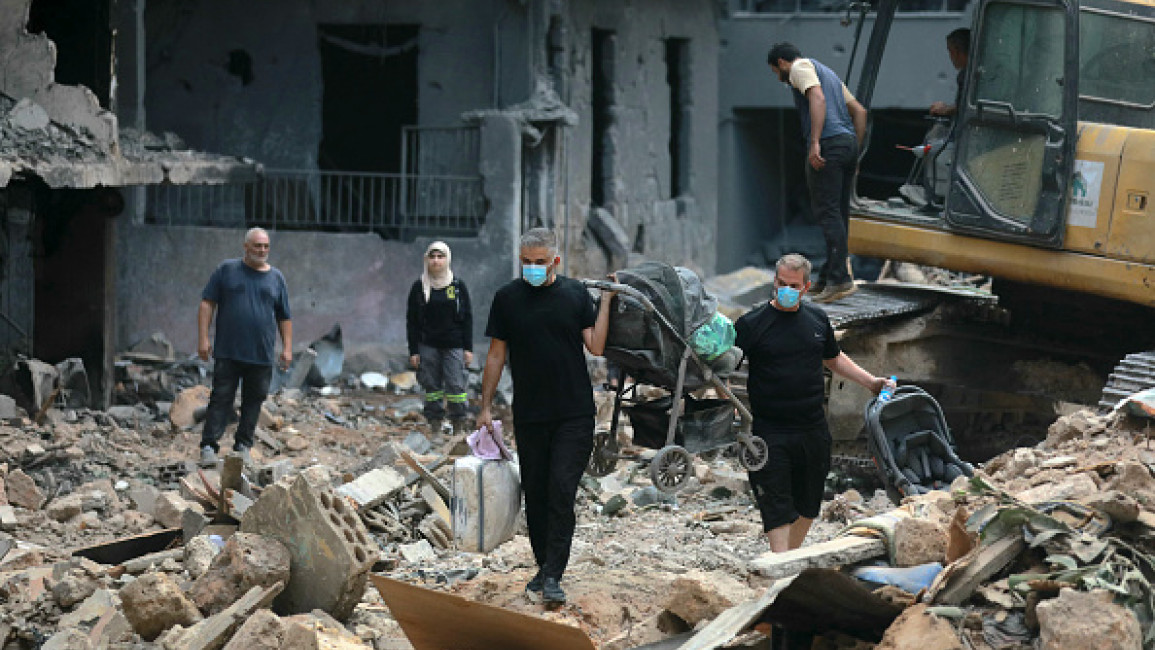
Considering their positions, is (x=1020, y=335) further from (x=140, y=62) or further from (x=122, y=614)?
(x=140, y=62)

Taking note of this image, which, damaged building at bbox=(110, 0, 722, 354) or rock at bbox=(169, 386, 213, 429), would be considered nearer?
rock at bbox=(169, 386, 213, 429)

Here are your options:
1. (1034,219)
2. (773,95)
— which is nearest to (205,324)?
(1034,219)

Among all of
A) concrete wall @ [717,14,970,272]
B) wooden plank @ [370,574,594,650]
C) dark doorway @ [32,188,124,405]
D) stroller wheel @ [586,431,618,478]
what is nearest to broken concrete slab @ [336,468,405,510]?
stroller wheel @ [586,431,618,478]

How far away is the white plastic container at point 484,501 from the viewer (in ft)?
28.0

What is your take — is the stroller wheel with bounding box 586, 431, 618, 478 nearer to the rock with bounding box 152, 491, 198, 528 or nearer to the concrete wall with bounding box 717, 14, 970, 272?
the rock with bounding box 152, 491, 198, 528

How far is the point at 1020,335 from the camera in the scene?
11.6 meters

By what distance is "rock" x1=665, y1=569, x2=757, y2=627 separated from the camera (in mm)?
6684

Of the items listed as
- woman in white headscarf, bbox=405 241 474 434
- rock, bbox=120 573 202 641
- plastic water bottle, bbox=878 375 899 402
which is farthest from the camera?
woman in white headscarf, bbox=405 241 474 434

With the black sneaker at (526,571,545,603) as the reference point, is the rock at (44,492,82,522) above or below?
below

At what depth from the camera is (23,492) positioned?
1019 cm

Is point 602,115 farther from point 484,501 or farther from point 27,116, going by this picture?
point 484,501

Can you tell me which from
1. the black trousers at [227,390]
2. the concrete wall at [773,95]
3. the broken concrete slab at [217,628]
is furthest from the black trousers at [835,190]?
the concrete wall at [773,95]

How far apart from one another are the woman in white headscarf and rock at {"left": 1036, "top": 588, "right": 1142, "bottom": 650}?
7.55 metres

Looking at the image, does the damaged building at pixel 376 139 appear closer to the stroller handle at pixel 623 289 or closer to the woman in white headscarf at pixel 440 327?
the woman in white headscarf at pixel 440 327
